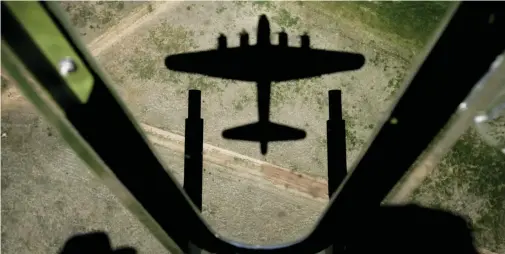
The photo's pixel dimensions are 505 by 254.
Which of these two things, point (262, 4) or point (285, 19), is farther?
point (262, 4)

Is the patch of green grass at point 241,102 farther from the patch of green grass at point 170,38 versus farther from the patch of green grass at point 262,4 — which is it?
the patch of green grass at point 262,4

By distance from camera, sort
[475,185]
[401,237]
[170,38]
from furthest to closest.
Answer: [170,38]
[475,185]
[401,237]

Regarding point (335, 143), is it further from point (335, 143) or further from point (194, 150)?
point (194, 150)

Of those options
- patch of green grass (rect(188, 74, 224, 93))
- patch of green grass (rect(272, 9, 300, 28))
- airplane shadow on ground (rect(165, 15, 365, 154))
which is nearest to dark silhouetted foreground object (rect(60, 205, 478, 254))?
airplane shadow on ground (rect(165, 15, 365, 154))

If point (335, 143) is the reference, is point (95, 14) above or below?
above

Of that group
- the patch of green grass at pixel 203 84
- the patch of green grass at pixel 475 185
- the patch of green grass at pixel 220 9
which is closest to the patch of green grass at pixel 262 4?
the patch of green grass at pixel 220 9

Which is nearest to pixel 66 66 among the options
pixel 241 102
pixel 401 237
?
pixel 241 102

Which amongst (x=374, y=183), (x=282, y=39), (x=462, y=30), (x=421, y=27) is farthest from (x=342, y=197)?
(x=421, y=27)
